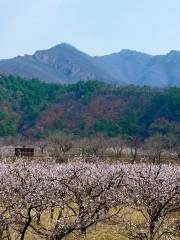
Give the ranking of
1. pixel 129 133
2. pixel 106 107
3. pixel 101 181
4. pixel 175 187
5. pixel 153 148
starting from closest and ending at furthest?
pixel 175 187 < pixel 101 181 < pixel 153 148 < pixel 129 133 < pixel 106 107

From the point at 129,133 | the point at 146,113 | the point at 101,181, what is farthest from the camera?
A: the point at 146,113

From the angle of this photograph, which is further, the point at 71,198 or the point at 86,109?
the point at 86,109

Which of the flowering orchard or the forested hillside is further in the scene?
the forested hillside

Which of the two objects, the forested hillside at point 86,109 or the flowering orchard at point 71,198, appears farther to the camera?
the forested hillside at point 86,109

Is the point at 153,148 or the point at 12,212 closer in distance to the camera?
the point at 12,212

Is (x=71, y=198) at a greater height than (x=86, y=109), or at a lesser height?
lesser

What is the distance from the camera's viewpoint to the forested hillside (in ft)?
351

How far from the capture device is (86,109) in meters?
127

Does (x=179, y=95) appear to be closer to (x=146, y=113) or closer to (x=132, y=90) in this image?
(x=146, y=113)

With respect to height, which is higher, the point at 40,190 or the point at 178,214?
the point at 40,190

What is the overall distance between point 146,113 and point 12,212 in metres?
102

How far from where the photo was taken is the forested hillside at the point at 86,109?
107 metres

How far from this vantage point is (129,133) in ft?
341

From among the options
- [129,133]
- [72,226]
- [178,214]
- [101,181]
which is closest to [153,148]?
[129,133]
